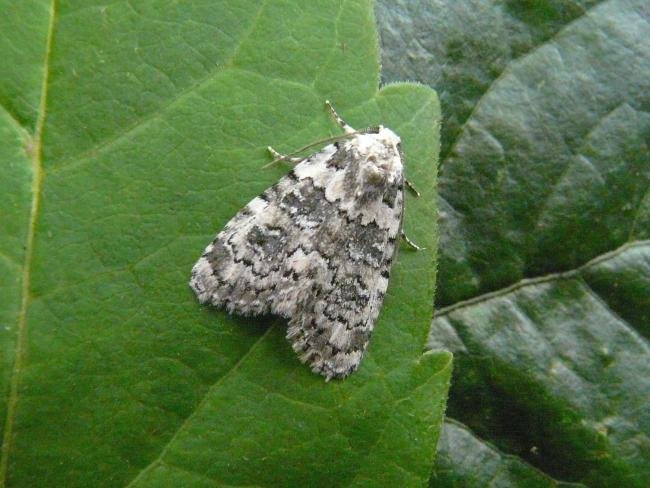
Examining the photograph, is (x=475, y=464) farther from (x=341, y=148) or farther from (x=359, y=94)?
(x=359, y=94)

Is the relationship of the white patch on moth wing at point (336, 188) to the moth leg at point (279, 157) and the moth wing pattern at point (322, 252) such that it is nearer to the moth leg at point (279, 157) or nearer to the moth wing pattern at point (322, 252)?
the moth wing pattern at point (322, 252)

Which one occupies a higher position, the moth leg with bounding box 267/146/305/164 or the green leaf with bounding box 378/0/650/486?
the moth leg with bounding box 267/146/305/164

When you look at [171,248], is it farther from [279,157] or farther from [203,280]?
[279,157]

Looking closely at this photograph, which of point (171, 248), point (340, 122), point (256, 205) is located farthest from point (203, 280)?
point (340, 122)

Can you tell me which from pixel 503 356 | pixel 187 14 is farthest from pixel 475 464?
pixel 187 14

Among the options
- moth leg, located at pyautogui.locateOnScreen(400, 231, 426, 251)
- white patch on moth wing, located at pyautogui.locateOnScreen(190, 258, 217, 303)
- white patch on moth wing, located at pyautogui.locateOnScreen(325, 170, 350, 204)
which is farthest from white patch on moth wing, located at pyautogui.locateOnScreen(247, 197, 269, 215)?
moth leg, located at pyautogui.locateOnScreen(400, 231, 426, 251)

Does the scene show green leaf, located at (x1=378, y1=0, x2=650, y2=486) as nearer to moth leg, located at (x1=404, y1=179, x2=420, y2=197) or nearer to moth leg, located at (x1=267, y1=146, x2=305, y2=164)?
moth leg, located at (x1=404, y1=179, x2=420, y2=197)

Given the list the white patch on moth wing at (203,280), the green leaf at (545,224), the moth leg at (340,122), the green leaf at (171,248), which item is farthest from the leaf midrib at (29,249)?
the green leaf at (545,224)
